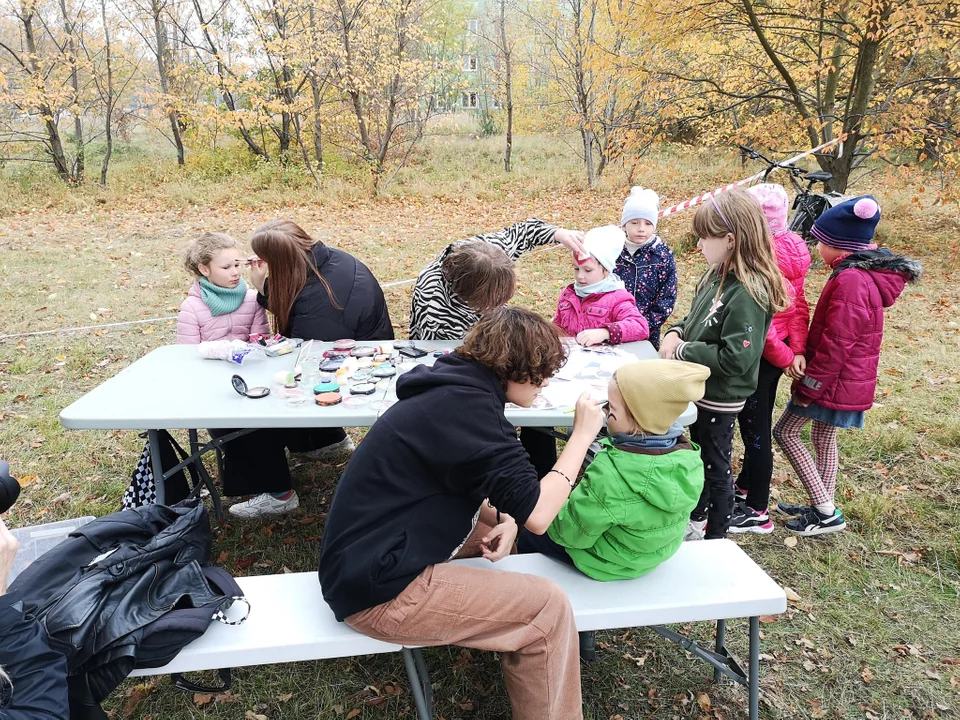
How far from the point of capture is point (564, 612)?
193 cm

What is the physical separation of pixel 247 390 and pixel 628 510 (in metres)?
1.65

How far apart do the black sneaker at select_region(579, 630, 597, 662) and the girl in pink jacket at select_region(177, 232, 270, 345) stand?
2.39 meters

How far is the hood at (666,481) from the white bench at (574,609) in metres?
0.29

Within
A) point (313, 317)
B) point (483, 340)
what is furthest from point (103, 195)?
Answer: point (483, 340)

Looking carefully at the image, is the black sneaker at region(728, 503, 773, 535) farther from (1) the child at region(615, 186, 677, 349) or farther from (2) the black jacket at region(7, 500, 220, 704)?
(2) the black jacket at region(7, 500, 220, 704)

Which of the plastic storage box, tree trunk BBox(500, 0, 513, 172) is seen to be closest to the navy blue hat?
the plastic storage box

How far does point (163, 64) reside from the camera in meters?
14.9

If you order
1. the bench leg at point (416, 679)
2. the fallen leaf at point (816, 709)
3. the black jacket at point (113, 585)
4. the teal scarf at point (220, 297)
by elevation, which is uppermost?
the teal scarf at point (220, 297)

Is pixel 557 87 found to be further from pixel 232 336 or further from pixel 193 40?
pixel 232 336

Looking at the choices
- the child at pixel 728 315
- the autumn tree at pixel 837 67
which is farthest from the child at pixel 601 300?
the autumn tree at pixel 837 67

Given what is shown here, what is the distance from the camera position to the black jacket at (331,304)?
3.46 m

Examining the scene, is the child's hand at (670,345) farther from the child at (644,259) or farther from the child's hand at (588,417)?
the child's hand at (588,417)

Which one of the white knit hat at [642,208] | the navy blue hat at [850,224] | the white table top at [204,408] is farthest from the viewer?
the white knit hat at [642,208]

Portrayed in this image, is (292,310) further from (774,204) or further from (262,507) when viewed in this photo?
(774,204)
